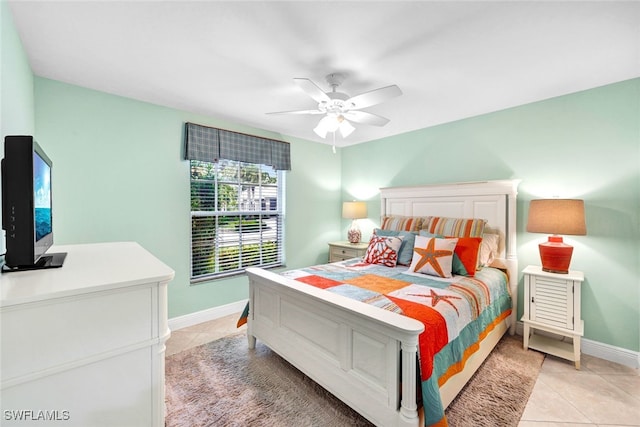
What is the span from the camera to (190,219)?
3.07 metres

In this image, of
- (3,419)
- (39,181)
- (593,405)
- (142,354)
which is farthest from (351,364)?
(39,181)

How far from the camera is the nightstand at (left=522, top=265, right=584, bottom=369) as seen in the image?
2.25 metres

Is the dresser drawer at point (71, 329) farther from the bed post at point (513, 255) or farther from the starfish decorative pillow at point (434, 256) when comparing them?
the bed post at point (513, 255)

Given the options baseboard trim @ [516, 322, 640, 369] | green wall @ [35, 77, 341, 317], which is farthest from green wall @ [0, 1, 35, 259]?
baseboard trim @ [516, 322, 640, 369]

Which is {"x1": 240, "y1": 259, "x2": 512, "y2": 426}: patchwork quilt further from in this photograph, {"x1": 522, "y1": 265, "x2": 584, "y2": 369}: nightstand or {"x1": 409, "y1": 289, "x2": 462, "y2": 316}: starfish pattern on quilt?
{"x1": 522, "y1": 265, "x2": 584, "y2": 369}: nightstand

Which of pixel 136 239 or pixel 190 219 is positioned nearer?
pixel 136 239

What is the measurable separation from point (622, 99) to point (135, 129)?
4.37 m

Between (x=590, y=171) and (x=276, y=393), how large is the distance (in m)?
3.23

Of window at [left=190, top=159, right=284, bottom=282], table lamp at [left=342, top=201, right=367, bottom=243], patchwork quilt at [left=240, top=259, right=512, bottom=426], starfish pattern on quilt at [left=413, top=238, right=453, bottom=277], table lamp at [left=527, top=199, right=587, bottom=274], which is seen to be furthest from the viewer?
table lamp at [left=342, top=201, right=367, bottom=243]

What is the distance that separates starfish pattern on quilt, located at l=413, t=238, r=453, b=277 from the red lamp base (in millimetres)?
822

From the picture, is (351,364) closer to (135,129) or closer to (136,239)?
(136,239)

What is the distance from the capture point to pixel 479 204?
3.05m

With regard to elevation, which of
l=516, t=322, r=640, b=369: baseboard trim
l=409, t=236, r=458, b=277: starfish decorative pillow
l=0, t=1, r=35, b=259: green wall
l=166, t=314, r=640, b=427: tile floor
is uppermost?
l=0, t=1, r=35, b=259: green wall

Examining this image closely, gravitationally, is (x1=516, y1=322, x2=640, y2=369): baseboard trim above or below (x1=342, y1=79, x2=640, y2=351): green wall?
below
